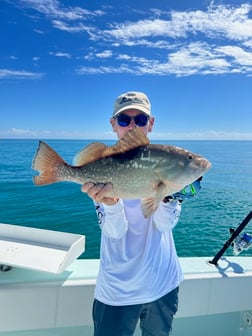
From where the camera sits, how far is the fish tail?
1.72m

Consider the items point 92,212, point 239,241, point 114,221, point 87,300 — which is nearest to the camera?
point 114,221

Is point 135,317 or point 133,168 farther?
point 135,317

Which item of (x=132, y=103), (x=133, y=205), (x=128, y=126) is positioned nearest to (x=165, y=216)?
(x=133, y=205)

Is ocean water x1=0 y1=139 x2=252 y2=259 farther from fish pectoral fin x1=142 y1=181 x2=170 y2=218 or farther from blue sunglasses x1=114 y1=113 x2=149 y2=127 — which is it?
fish pectoral fin x1=142 y1=181 x2=170 y2=218

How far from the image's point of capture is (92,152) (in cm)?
171

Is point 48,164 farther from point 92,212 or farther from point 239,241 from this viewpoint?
point 92,212

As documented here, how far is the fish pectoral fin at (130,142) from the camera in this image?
161cm

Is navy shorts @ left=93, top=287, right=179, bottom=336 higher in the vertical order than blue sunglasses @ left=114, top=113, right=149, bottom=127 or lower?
lower

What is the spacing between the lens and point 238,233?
2.96 metres

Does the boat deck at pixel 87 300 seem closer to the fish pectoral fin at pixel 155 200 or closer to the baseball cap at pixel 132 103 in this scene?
the fish pectoral fin at pixel 155 200

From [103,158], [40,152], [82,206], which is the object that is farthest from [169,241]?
[82,206]

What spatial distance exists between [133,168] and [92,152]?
0.27 meters

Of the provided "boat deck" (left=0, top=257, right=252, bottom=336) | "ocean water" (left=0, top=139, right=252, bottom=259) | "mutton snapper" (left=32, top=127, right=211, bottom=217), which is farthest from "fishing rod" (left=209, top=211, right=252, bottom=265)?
"ocean water" (left=0, top=139, right=252, bottom=259)

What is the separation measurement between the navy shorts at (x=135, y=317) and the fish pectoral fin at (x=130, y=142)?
3.19ft
